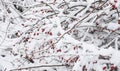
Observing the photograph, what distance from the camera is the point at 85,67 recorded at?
90.9 inches

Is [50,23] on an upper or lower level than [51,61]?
upper

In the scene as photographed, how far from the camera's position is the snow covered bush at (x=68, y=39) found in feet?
7.59

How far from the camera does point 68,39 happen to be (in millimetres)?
2336

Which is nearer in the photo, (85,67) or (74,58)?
(85,67)

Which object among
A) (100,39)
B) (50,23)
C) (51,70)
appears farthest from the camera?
(50,23)

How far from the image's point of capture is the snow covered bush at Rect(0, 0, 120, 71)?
7.59 feet

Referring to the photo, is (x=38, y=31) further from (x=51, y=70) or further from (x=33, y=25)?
(x=51, y=70)

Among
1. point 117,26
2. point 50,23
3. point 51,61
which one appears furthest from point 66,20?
point 117,26

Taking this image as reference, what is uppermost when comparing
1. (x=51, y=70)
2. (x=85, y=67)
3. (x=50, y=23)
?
(x=50, y=23)

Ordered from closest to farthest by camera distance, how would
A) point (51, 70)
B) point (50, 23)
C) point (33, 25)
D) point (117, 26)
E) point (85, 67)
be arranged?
point (85, 67) → point (117, 26) → point (51, 70) → point (50, 23) → point (33, 25)

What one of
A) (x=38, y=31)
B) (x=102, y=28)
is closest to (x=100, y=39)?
(x=102, y=28)

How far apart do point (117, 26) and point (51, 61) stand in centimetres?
70

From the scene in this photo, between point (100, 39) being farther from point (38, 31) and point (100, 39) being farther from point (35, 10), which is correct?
point (35, 10)

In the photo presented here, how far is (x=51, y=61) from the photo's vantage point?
9.31 feet
